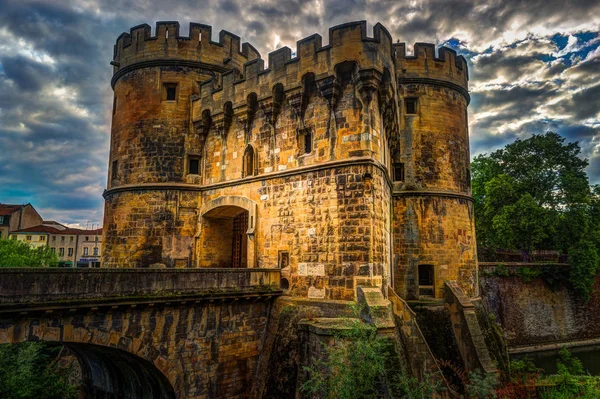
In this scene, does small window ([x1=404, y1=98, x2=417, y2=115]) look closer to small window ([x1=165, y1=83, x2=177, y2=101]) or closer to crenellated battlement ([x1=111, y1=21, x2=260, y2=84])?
crenellated battlement ([x1=111, y1=21, x2=260, y2=84])

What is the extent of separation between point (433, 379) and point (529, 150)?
24341 mm

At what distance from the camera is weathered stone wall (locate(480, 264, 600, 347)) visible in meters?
23.2

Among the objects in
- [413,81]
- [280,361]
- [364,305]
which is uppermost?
[413,81]

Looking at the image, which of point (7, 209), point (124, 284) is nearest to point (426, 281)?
point (124, 284)

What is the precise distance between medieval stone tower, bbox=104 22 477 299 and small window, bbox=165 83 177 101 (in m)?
0.12

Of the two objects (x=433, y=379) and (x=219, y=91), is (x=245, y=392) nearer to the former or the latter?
(x=433, y=379)

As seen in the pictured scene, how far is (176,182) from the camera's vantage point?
1498 cm

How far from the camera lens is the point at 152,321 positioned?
9.03 metres

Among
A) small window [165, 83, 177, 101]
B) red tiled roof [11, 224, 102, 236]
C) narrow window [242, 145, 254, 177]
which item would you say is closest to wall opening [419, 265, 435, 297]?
narrow window [242, 145, 254, 177]

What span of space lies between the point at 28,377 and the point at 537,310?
2622cm

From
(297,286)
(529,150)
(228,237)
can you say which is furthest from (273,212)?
(529,150)

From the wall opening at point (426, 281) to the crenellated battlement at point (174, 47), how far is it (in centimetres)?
1176

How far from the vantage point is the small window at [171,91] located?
51.1 ft

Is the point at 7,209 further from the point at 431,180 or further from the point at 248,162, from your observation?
the point at 431,180
